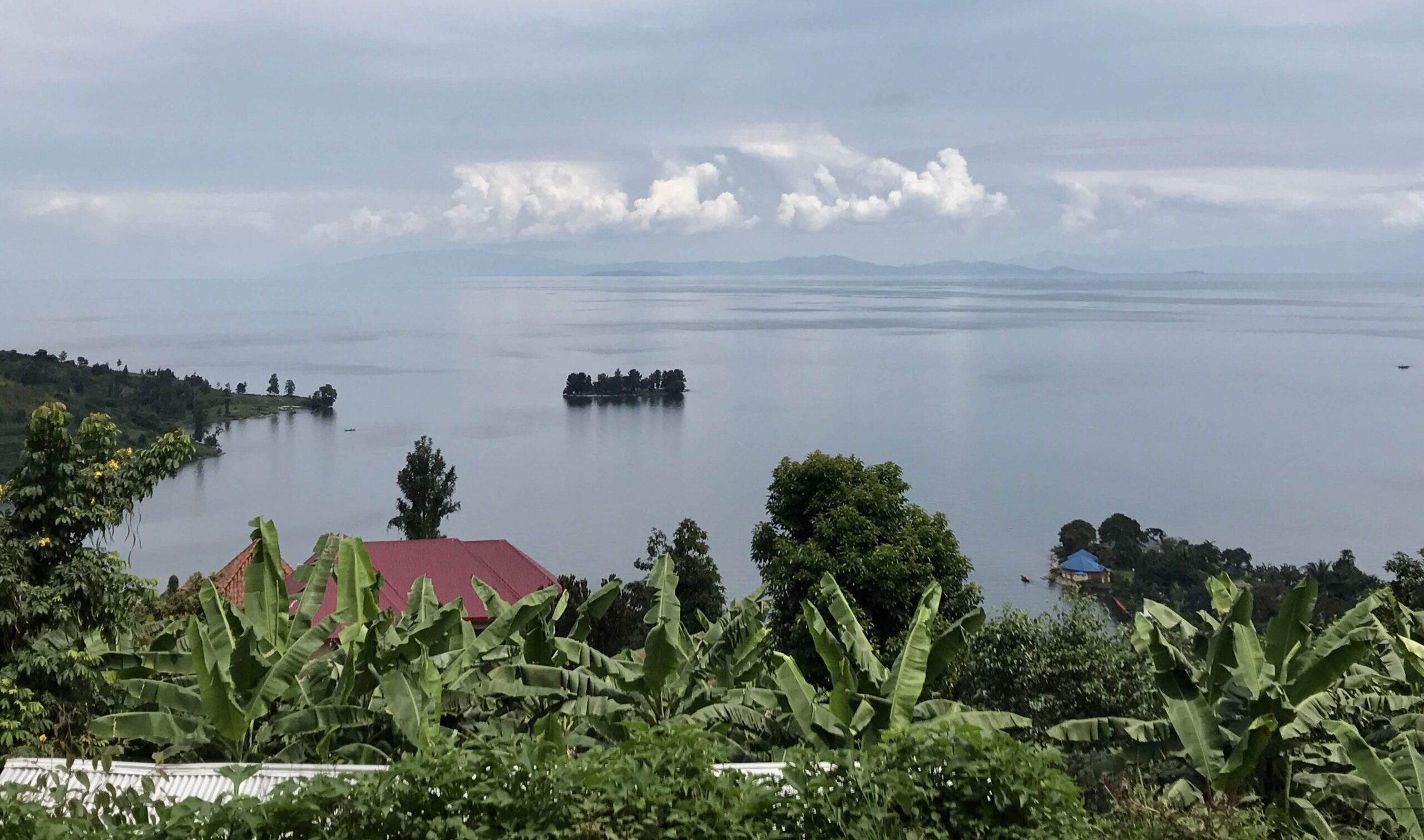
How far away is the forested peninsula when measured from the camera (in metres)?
40.8

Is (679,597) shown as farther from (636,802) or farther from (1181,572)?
(1181,572)

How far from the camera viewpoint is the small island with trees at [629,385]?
8938 centimetres

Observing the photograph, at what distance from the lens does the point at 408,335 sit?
15375 centimetres

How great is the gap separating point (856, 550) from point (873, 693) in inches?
244

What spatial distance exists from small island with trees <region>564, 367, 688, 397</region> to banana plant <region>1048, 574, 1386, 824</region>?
83907 mm

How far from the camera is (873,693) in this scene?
5930mm

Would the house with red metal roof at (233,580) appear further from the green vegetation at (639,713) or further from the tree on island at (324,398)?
the tree on island at (324,398)

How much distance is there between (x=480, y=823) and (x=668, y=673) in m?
2.58

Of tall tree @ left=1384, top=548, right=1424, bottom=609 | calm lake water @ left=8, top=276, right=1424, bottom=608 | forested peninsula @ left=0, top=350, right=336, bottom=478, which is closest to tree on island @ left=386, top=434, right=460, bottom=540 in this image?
forested peninsula @ left=0, top=350, right=336, bottom=478

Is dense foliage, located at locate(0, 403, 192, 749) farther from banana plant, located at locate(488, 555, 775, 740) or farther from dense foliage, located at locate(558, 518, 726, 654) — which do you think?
dense foliage, located at locate(558, 518, 726, 654)

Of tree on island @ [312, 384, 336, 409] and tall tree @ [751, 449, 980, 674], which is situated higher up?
tall tree @ [751, 449, 980, 674]

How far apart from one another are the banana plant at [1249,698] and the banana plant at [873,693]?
25.5 inches

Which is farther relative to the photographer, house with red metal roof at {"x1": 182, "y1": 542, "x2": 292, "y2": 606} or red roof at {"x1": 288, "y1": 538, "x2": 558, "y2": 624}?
red roof at {"x1": 288, "y1": 538, "x2": 558, "y2": 624}

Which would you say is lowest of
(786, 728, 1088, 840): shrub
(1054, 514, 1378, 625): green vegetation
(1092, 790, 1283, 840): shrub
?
(1054, 514, 1378, 625): green vegetation
